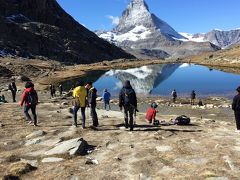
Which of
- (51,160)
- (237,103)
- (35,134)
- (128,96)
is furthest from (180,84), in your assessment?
(51,160)

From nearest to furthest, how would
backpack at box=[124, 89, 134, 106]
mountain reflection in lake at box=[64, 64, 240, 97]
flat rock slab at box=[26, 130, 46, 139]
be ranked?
flat rock slab at box=[26, 130, 46, 139]
backpack at box=[124, 89, 134, 106]
mountain reflection in lake at box=[64, 64, 240, 97]

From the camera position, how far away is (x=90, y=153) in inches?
645

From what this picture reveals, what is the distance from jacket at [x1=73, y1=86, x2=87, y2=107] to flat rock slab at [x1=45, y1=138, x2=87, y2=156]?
216 inches

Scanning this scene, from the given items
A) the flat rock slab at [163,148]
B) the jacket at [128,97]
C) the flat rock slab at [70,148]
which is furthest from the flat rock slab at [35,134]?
the flat rock slab at [163,148]

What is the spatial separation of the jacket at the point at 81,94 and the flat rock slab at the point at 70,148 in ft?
18.0

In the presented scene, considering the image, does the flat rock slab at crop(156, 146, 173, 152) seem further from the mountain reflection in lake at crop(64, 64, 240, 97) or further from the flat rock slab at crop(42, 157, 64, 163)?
the mountain reflection in lake at crop(64, 64, 240, 97)

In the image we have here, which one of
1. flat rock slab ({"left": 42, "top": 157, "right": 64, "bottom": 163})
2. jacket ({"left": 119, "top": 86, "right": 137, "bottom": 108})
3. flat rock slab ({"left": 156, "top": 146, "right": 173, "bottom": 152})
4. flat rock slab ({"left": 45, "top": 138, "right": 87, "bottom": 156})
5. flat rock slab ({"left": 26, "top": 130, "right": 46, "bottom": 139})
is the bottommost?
flat rock slab ({"left": 42, "top": 157, "right": 64, "bottom": 163})

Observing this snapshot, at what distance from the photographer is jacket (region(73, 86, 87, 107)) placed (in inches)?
871

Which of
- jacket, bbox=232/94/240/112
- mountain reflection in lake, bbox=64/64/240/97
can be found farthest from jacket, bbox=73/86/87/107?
mountain reflection in lake, bbox=64/64/240/97

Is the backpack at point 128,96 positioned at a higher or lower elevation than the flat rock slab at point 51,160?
higher

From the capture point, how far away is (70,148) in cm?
1623

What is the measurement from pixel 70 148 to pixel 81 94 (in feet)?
20.8

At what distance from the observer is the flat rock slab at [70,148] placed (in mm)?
15945

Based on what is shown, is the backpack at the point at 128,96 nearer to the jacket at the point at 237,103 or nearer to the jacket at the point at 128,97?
the jacket at the point at 128,97
